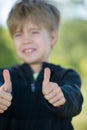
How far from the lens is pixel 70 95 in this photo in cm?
281

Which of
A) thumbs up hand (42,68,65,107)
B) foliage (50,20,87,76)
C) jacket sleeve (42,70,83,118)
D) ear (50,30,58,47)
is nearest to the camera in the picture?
thumbs up hand (42,68,65,107)

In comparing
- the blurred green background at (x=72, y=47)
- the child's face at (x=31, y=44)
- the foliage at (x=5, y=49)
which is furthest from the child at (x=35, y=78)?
the blurred green background at (x=72, y=47)

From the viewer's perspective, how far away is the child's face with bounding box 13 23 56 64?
3229 millimetres

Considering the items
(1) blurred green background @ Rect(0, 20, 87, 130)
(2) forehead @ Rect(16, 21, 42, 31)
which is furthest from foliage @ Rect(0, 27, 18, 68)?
(2) forehead @ Rect(16, 21, 42, 31)

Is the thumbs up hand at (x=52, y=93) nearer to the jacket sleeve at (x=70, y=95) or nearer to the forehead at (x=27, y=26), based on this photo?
the jacket sleeve at (x=70, y=95)

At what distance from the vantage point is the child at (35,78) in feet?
9.66

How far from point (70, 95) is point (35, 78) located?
15.5 inches

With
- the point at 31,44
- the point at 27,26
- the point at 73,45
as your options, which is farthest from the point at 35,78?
the point at 73,45

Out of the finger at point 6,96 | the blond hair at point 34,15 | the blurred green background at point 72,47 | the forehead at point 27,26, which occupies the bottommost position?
the blurred green background at point 72,47

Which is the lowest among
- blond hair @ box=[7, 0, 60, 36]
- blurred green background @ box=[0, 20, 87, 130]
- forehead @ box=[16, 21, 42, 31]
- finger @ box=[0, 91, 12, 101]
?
blurred green background @ box=[0, 20, 87, 130]

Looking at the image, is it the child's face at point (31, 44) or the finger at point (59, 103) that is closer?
the finger at point (59, 103)

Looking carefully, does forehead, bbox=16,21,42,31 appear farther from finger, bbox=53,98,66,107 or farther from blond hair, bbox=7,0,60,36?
finger, bbox=53,98,66,107

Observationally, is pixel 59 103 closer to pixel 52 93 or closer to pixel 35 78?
pixel 52 93

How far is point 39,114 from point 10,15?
0.76 metres
